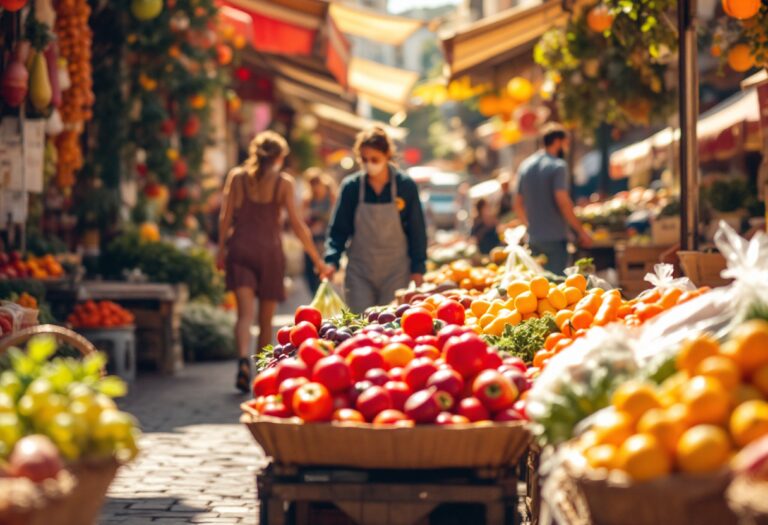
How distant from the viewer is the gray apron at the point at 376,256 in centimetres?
892

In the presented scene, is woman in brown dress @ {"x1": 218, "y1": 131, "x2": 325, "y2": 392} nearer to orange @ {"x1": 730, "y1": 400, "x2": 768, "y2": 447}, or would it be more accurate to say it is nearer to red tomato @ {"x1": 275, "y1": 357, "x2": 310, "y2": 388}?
red tomato @ {"x1": 275, "y1": 357, "x2": 310, "y2": 388}

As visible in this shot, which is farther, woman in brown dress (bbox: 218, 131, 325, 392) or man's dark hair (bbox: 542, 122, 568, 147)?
man's dark hair (bbox: 542, 122, 568, 147)

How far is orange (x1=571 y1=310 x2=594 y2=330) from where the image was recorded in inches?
222

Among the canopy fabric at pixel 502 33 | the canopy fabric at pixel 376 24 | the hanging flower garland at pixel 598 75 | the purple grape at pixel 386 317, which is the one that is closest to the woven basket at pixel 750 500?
the purple grape at pixel 386 317

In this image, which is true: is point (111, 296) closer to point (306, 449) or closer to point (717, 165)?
point (306, 449)

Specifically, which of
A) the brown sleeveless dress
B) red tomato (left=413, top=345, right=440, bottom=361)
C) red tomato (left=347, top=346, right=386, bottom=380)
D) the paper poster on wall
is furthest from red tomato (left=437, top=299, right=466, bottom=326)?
the paper poster on wall

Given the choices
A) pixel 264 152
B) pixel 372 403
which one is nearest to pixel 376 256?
pixel 264 152

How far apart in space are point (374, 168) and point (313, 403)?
183 inches

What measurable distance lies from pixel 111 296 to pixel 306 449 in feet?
27.2

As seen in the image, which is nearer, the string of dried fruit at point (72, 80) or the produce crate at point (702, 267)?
the produce crate at point (702, 267)

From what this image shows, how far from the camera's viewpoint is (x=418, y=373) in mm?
4613

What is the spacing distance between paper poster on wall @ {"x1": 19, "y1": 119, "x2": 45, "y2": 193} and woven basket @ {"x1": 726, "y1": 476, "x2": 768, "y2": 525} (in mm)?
8221

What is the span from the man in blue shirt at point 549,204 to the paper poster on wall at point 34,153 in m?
4.21

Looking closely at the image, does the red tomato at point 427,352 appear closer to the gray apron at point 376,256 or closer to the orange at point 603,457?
the orange at point 603,457
